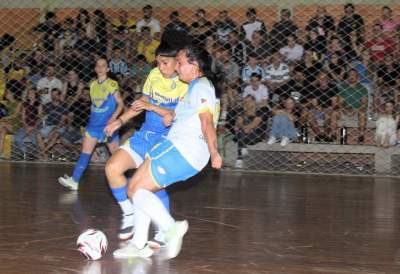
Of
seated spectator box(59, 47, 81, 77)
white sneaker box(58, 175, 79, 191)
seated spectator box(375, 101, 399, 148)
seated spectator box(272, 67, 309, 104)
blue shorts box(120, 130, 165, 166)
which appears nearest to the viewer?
blue shorts box(120, 130, 165, 166)

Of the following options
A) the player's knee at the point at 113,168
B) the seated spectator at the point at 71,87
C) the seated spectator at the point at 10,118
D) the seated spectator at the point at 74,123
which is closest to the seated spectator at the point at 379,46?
the seated spectator at the point at 74,123

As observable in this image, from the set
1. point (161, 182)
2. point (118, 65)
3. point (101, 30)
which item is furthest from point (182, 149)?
point (101, 30)

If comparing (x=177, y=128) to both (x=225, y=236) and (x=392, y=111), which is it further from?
(x=392, y=111)

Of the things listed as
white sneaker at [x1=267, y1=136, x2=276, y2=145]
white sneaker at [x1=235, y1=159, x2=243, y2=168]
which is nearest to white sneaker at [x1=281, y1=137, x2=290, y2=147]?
white sneaker at [x1=267, y1=136, x2=276, y2=145]

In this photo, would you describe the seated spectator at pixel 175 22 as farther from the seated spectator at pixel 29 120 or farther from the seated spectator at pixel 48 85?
the seated spectator at pixel 29 120

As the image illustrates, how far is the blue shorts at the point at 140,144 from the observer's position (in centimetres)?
491

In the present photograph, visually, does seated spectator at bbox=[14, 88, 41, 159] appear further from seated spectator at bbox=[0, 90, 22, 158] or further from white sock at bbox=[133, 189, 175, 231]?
white sock at bbox=[133, 189, 175, 231]

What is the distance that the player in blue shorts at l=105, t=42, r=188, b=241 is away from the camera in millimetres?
4789

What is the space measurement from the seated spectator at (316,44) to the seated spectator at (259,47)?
1.90ft

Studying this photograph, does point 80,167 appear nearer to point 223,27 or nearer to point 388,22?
point 223,27

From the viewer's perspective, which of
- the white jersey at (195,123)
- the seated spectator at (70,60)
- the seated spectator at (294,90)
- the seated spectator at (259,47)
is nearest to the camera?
the white jersey at (195,123)

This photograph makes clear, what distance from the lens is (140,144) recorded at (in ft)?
16.3

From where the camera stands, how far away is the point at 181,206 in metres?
6.59

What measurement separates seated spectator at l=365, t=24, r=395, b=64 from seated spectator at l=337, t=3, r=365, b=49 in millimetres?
169
